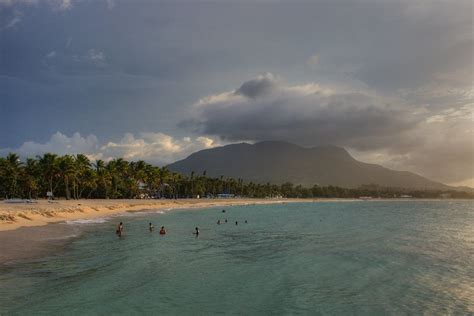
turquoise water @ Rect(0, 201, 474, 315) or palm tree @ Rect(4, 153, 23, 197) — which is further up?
palm tree @ Rect(4, 153, 23, 197)

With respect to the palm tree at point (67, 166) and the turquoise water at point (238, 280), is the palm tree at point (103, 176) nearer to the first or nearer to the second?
the palm tree at point (67, 166)

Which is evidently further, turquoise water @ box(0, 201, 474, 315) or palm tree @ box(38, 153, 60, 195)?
palm tree @ box(38, 153, 60, 195)

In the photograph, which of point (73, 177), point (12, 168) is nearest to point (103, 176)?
point (73, 177)

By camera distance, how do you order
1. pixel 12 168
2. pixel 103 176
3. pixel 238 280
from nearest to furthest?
pixel 238 280 → pixel 12 168 → pixel 103 176

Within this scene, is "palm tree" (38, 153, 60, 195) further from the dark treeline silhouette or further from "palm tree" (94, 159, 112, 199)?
"palm tree" (94, 159, 112, 199)

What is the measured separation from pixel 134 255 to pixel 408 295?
770 inches

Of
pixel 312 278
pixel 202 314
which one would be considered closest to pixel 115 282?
pixel 202 314

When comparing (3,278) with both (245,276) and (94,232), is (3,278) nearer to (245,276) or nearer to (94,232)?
(245,276)

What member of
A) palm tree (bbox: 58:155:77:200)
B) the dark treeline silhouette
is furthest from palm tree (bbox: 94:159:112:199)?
palm tree (bbox: 58:155:77:200)

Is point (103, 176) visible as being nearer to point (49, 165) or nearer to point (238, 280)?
point (49, 165)

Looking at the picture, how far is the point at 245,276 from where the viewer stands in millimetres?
22359

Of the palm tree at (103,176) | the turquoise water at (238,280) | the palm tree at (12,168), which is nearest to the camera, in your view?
the turquoise water at (238,280)

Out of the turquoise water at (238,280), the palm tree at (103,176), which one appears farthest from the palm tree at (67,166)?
the turquoise water at (238,280)

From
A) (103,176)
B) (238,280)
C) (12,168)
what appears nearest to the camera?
(238,280)
